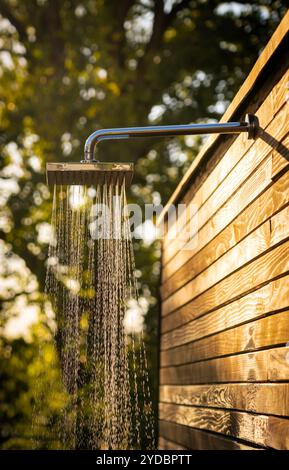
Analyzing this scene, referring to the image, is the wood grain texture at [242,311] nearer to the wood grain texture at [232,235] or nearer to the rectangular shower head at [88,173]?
the wood grain texture at [232,235]

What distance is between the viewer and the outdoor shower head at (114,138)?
2594mm

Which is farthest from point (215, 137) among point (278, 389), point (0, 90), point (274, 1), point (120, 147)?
point (0, 90)

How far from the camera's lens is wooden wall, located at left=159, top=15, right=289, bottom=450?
85.8 inches

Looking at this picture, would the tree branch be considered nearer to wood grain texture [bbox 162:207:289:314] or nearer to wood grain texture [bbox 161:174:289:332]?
wood grain texture [bbox 162:207:289:314]

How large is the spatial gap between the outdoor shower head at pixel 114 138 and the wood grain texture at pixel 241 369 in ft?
2.94

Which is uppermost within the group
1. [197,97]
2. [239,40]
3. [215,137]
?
[239,40]

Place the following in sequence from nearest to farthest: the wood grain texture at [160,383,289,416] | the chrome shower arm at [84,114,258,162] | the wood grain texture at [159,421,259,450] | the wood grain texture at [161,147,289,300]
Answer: the wood grain texture at [160,383,289,416] → the wood grain texture at [161,147,289,300] → the chrome shower arm at [84,114,258,162] → the wood grain texture at [159,421,259,450]

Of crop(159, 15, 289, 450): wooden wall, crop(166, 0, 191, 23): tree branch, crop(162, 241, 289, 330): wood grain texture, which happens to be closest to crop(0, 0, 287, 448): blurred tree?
crop(166, 0, 191, 23): tree branch

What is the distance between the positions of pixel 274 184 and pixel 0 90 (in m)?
9.10

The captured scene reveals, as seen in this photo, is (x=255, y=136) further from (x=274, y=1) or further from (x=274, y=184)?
(x=274, y=1)

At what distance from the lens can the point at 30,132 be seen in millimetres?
10227

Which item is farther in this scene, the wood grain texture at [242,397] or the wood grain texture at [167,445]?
the wood grain texture at [167,445]

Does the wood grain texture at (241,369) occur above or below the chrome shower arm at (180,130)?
below

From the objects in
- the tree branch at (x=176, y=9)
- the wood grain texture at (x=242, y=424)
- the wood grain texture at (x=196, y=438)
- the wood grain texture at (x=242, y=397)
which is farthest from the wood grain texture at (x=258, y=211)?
the tree branch at (x=176, y=9)
